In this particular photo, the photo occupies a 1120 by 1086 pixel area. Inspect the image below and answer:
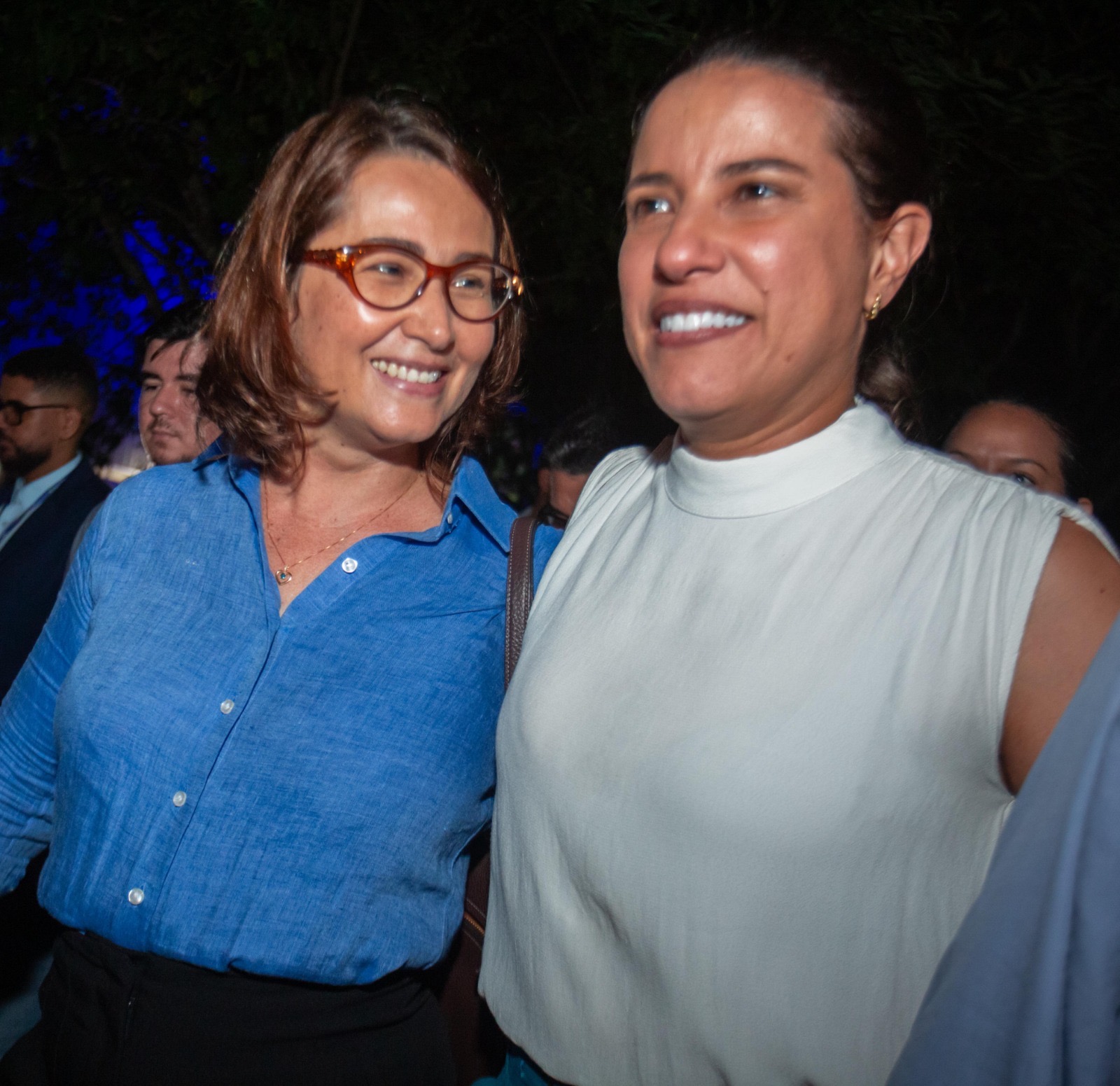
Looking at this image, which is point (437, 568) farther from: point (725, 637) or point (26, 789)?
point (26, 789)

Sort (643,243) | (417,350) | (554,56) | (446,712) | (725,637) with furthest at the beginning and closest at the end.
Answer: (554,56), (417,350), (446,712), (643,243), (725,637)

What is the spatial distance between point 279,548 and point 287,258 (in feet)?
1.96

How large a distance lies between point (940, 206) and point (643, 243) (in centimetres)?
62

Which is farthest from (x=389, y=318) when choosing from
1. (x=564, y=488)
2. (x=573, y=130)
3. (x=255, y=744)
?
(x=573, y=130)

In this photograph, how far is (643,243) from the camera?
5.18ft

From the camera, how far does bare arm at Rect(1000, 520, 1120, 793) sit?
3.67 feet

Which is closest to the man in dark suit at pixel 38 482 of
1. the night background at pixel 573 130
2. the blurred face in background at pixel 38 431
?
the blurred face in background at pixel 38 431

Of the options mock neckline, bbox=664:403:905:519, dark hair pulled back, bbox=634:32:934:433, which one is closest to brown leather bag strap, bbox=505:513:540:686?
mock neckline, bbox=664:403:905:519

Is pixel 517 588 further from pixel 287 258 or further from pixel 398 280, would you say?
pixel 287 258

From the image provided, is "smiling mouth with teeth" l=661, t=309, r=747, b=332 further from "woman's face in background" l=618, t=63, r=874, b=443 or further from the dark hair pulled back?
the dark hair pulled back

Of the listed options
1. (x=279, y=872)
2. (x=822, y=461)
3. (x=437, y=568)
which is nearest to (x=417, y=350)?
(x=437, y=568)

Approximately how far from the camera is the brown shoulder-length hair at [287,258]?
74.2 inches

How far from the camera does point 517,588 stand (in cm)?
184

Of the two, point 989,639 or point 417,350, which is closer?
point 989,639
